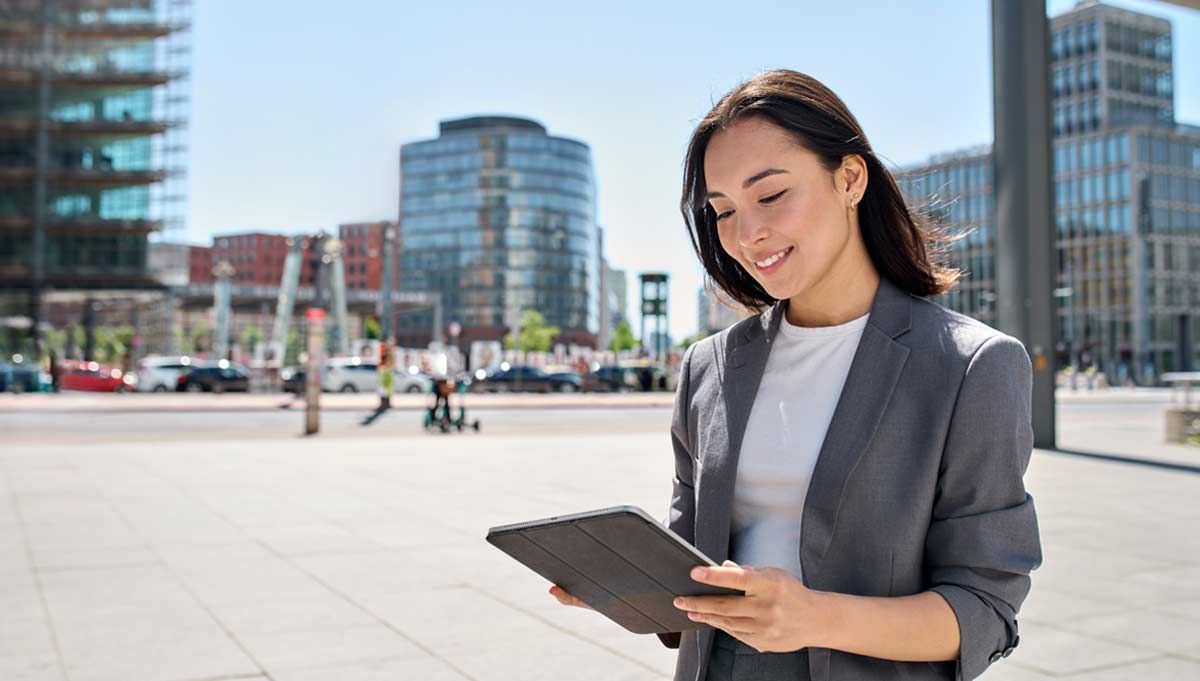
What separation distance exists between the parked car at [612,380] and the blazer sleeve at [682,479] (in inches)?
1910

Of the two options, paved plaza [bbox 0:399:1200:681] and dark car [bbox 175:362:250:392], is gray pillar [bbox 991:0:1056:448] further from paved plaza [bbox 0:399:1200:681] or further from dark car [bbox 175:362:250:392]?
dark car [bbox 175:362:250:392]

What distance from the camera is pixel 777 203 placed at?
171cm

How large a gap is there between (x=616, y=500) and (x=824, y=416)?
26.3 feet

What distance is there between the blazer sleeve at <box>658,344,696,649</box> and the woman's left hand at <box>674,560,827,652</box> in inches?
17.1

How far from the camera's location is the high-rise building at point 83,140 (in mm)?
68500

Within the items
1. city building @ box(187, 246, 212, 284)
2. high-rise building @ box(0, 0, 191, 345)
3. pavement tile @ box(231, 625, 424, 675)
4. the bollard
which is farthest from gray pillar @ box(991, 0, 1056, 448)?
city building @ box(187, 246, 212, 284)

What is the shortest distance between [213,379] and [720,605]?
4696 centimetres

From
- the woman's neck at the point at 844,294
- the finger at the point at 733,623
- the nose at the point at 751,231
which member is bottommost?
the finger at the point at 733,623

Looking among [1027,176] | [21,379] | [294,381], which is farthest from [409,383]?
[1027,176]

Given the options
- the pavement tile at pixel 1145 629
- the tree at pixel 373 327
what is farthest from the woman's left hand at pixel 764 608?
the tree at pixel 373 327

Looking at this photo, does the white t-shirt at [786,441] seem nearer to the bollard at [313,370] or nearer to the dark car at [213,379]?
the bollard at [313,370]

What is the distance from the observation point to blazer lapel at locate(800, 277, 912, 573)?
5.25 feet

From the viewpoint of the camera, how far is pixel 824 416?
171 cm

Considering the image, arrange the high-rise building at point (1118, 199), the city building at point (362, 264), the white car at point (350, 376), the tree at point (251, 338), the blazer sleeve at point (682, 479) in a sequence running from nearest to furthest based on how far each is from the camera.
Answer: the blazer sleeve at point (682, 479) → the white car at point (350, 376) → the high-rise building at point (1118, 199) → the city building at point (362, 264) → the tree at point (251, 338)
